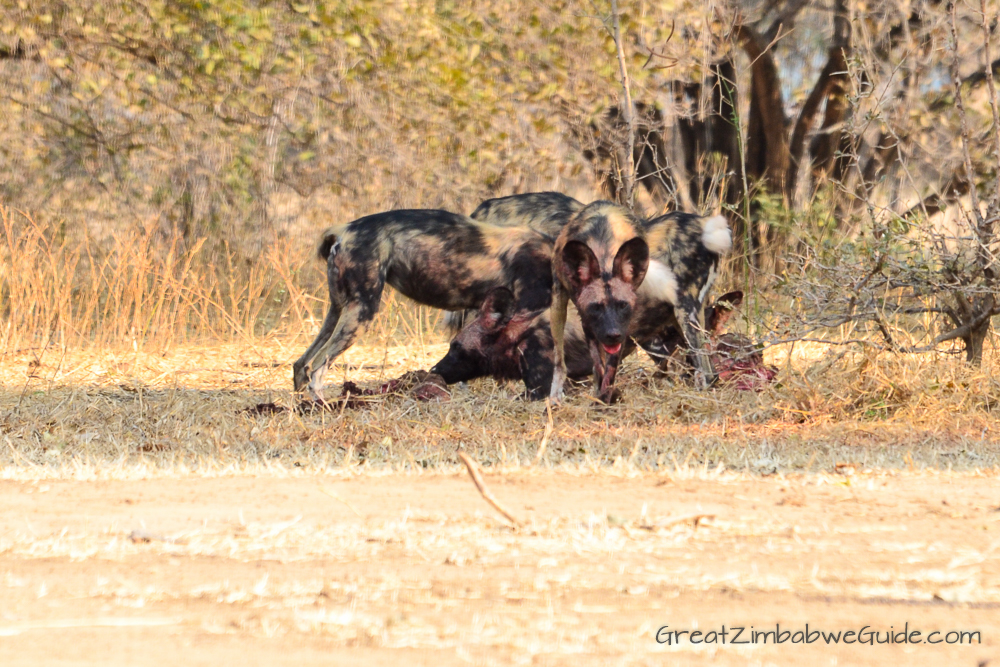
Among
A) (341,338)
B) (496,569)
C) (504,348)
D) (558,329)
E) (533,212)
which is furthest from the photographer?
(533,212)

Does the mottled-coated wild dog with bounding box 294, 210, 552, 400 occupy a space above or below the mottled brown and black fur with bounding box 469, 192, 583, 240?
below

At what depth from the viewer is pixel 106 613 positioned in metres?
2.32

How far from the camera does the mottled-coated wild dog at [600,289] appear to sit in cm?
552

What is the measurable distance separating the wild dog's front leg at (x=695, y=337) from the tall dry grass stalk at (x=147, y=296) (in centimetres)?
301

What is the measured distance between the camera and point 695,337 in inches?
240

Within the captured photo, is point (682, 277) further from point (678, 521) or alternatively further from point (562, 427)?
point (678, 521)

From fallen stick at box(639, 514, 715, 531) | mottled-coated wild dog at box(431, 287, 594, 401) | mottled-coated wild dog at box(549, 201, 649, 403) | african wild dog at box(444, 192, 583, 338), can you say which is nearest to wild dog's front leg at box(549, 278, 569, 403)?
mottled-coated wild dog at box(549, 201, 649, 403)

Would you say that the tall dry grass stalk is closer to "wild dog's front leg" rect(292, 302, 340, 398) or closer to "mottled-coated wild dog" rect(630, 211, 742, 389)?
"wild dog's front leg" rect(292, 302, 340, 398)

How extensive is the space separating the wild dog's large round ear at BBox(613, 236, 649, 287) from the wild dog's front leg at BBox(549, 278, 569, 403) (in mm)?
335

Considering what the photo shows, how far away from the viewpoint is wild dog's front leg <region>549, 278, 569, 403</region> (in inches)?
228

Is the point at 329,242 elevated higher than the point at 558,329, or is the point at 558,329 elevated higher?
the point at 329,242

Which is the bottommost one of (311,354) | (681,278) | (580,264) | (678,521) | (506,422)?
(506,422)

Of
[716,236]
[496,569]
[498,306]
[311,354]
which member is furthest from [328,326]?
[496,569]

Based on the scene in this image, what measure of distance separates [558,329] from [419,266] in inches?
35.2
